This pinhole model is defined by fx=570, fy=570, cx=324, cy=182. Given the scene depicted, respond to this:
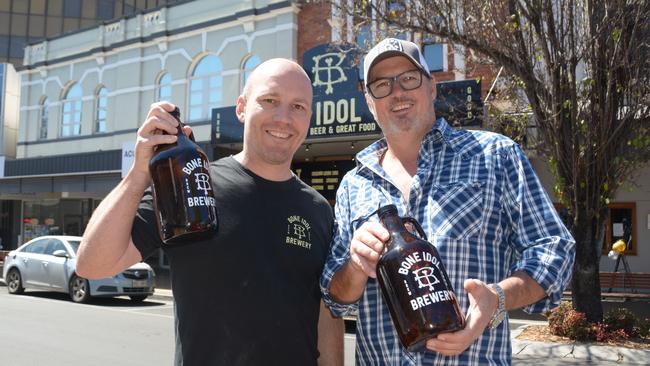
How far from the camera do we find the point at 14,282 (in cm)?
1409

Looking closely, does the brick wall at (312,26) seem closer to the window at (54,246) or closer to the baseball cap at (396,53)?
the window at (54,246)

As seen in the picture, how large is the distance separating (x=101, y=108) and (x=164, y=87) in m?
3.61

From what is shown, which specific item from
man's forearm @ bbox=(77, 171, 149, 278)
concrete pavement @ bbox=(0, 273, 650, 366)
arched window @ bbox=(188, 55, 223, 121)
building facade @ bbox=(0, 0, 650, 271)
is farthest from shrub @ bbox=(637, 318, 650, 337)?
arched window @ bbox=(188, 55, 223, 121)

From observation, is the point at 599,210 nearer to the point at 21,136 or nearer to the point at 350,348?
the point at 350,348

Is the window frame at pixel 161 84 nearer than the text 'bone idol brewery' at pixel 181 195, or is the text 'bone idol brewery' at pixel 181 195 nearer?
the text 'bone idol brewery' at pixel 181 195

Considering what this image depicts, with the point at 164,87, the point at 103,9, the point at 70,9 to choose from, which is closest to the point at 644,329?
the point at 164,87

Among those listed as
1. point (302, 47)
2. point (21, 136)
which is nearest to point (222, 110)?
point (302, 47)

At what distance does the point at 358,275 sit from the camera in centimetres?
199

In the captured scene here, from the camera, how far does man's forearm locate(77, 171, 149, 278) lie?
2064mm

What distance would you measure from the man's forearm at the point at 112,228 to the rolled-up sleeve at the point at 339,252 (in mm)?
767

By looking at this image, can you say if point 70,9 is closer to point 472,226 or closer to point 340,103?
point 340,103

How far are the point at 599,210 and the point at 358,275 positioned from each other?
831cm

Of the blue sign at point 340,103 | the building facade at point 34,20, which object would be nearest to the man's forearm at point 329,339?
the blue sign at point 340,103

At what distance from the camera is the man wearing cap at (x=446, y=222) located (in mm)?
1839
